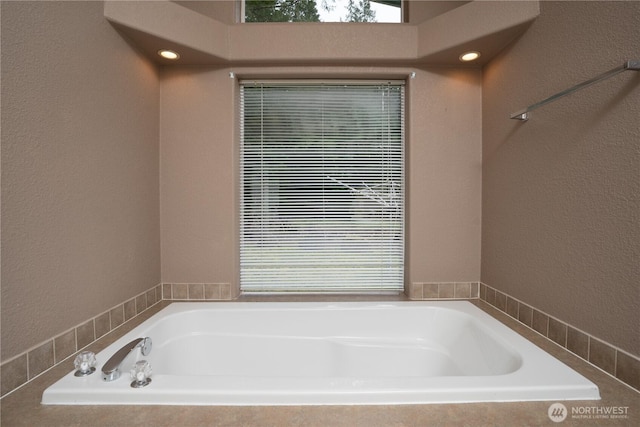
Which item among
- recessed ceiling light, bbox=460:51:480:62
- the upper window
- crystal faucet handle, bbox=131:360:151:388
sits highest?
the upper window

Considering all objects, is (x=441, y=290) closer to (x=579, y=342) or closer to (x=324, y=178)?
(x=579, y=342)

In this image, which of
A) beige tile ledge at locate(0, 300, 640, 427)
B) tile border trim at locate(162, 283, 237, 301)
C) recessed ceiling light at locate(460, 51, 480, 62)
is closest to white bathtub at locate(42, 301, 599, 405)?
tile border trim at locate(162, 283, 237, 301)

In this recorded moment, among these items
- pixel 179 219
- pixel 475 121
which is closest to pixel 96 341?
pixel 179 219

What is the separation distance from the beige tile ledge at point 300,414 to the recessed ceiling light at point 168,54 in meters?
1.69

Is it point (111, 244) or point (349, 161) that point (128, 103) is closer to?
point (111, 244)

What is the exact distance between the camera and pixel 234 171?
1.92 metres

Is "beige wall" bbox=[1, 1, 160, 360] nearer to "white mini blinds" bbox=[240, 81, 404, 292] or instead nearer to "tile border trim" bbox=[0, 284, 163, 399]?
"tile border trim" bbox=[0, 284, 163, 399]

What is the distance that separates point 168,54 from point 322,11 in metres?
1.03

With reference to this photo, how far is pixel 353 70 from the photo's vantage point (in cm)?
190

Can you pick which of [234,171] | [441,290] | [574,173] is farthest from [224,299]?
[574,173]

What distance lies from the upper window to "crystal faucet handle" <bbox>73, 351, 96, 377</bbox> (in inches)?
80.9

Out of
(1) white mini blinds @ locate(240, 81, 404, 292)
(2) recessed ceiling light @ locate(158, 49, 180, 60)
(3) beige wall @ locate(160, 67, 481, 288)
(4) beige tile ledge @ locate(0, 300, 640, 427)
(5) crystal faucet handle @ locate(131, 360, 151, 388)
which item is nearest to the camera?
(4) beige tile ledge @ locate(0, 300, 640, 427)

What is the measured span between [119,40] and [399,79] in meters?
1.62

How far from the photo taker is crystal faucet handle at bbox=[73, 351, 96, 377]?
1037 mm
